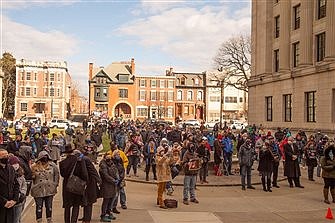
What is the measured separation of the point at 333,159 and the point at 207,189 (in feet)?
15.6

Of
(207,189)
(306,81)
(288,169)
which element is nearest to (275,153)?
(288,169)

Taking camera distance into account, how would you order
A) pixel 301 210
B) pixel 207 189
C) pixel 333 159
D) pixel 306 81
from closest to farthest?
pixel 301 210 → pixel 333 159 → pixel 207 189 → pixel 306 81

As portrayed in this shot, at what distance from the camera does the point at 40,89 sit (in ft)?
313

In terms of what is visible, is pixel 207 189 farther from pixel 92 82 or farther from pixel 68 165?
pixel 92 82

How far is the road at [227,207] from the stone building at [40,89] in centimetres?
8164

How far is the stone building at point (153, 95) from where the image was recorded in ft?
304

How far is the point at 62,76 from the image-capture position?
97.6 meters

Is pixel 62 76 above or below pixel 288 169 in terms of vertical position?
above

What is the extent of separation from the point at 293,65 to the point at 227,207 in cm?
2878

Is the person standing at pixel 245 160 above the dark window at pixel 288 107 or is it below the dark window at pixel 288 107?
below

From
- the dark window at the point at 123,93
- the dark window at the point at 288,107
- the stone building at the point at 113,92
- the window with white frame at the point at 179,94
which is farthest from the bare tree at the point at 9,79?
the dark window at the point at 288,107

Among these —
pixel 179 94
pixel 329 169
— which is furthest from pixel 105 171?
pixel 179 94

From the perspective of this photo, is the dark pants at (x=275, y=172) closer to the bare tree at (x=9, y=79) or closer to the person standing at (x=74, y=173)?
the person standing at (x=74, y=173)

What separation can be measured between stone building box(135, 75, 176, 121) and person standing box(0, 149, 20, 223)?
83.9 meters
